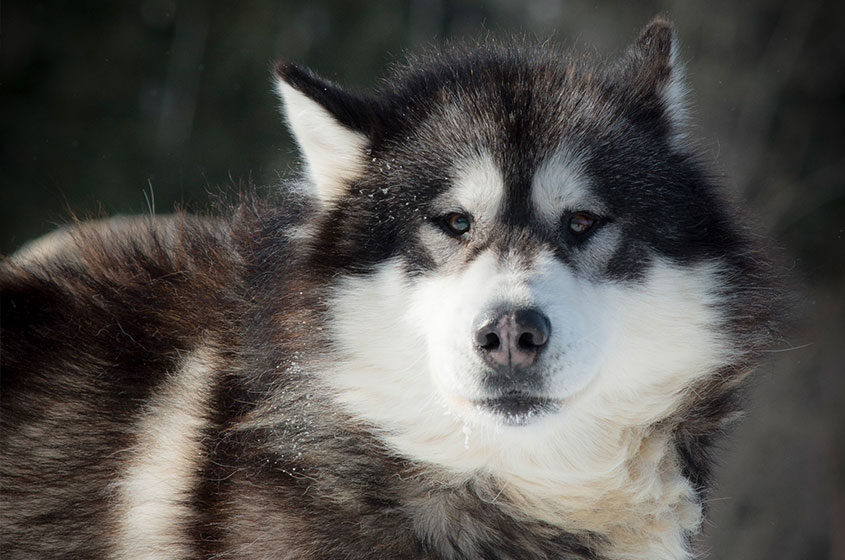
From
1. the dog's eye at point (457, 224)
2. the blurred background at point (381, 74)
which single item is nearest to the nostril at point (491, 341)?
the dog's eye at point (457, 224)

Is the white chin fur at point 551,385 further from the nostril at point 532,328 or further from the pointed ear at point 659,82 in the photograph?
the pointed ear at point 659,82

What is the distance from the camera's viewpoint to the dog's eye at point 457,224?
302 cm

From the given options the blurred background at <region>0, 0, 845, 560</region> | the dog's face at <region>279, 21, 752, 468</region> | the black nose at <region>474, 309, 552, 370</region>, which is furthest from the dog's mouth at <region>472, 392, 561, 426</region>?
the blurred background at <region>0, 0, 845, 560</region>

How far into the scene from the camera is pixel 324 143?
3223 millimetres

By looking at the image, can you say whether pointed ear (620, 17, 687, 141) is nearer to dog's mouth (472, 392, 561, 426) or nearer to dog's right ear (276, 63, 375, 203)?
dog's right ear (276, 63, 375, 203)

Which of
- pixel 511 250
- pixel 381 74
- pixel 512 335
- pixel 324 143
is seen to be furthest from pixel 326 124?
pixel 381 74

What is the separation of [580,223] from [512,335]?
0.55m

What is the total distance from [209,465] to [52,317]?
87 centimetres

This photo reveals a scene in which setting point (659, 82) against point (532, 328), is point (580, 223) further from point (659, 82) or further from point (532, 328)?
point (659, 82)

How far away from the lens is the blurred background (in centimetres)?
832

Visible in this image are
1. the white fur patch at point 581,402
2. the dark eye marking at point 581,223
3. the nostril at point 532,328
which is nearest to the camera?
the nostril at point 532,328

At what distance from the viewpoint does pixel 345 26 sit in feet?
41.2

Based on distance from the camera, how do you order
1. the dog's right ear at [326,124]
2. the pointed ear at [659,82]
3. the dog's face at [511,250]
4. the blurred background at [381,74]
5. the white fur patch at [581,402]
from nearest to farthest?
the dog's face at [511,250], the white fur patch at [581,402], the dog's right ear at [326,124], the pointed ear at [659,82], the blurred background at [381,74]

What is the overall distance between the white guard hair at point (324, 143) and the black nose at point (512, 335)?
2.68ft
